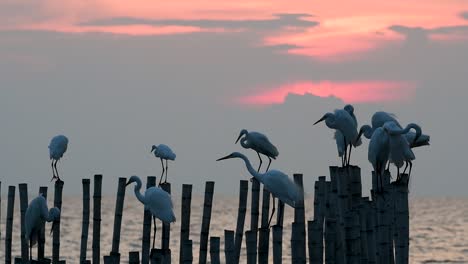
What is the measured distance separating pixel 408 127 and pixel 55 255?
17.9 feet

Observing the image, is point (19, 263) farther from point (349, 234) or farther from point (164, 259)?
point (349, 234)

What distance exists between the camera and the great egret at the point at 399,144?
15430 mm

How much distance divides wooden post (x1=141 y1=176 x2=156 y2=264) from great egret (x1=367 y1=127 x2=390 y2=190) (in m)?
3.70

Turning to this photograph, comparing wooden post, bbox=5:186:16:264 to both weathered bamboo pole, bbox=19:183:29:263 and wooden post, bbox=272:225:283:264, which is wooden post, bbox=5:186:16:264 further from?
wooden post, bbox=272:225:283:264

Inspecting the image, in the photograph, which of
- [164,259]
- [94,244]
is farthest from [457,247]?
[164,259]

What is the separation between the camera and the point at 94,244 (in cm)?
1756

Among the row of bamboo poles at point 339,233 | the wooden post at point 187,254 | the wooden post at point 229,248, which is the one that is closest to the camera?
the wooden post at point 187,254

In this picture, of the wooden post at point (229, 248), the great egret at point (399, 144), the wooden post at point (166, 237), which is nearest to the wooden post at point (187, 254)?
the wooden post at point (166, 237)

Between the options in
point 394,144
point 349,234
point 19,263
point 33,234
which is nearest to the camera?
point 349,234

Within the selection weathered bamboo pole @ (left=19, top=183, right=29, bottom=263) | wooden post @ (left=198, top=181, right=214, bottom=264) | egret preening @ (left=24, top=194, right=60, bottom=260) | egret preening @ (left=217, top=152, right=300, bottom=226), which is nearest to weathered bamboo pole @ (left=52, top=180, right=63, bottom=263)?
egret preening @ (left=24, top=194, right=60, bottom=260)

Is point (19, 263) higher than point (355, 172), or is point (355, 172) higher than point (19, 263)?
point (355, 172)

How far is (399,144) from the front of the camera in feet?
51.7

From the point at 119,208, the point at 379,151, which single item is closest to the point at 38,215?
the point at 119,208

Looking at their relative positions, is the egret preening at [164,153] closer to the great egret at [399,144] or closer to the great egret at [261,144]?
the great egret at [261,144]
